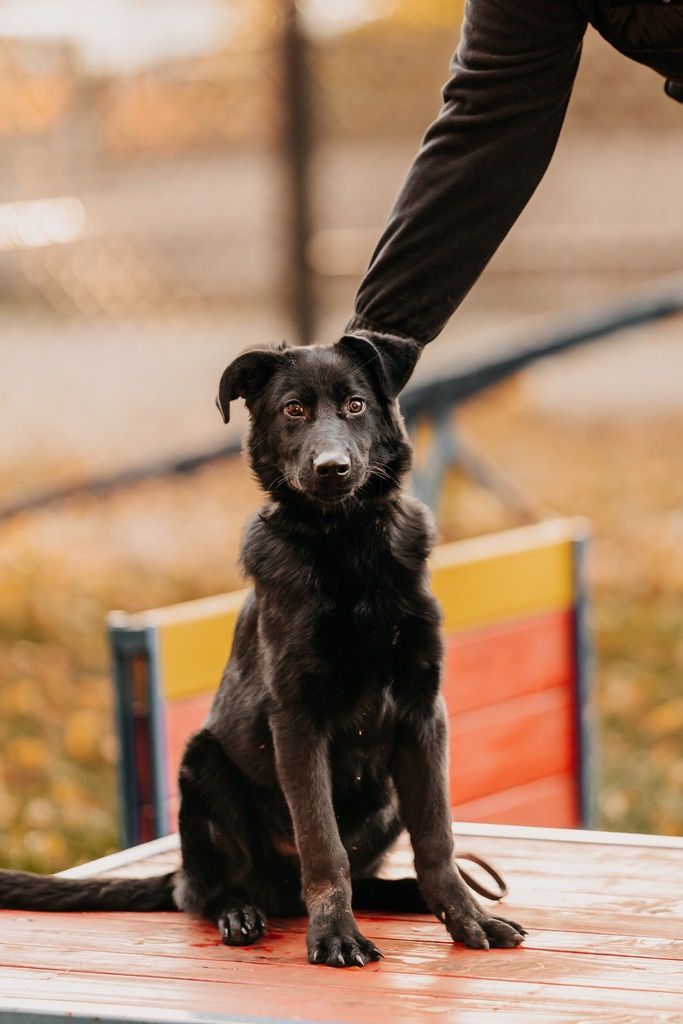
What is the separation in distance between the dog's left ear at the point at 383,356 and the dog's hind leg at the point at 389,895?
0.83 metres

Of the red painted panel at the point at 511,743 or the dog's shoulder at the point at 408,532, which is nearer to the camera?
the dog's shoulder at the point at 408,532

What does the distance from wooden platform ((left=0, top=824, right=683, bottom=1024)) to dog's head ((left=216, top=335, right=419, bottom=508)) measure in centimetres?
70

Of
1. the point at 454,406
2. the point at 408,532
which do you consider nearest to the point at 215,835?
the point at 408,532

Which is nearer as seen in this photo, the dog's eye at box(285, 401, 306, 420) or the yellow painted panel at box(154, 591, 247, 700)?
the dog's eye at box(285, 401, 306, 420)

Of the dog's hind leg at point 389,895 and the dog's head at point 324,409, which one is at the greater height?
the dog's head at point 324,409

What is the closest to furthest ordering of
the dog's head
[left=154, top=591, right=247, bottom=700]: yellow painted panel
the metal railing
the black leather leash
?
the dog's head
the black leather leash
[left=154, top=591, right=247, bottom=700]: yellow painted panel
the metal railing

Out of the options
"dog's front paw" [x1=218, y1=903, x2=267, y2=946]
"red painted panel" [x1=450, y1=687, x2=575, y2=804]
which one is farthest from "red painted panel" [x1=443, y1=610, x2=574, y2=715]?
"dog's front paw" [x1=218, y1=903, x2=267, y2=946]

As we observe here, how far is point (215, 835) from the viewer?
7.15ft

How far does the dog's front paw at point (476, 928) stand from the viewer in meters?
2.03

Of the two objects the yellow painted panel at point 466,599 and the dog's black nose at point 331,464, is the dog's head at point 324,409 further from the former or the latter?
the yellow painted panel at point 466,599

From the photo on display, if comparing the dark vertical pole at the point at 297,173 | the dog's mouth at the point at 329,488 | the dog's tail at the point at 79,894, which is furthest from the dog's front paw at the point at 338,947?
the dark vertical pole at the point at 297,173

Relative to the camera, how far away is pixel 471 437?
7.04 meters

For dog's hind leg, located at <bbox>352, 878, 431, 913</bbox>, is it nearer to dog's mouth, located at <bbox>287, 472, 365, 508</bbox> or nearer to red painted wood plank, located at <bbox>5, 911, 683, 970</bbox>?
red painted wood plank, located at <bbox>5, 911, 683, 970</bbox>

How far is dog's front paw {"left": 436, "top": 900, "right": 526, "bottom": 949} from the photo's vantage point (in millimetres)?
2025
